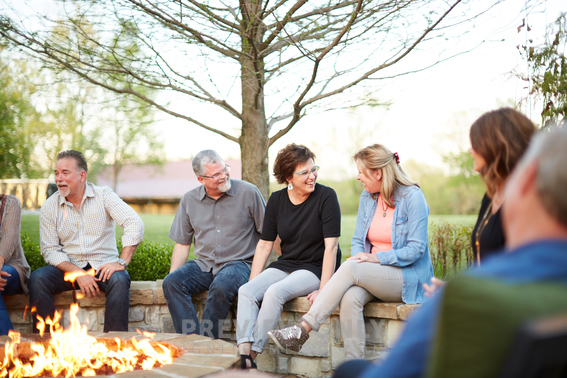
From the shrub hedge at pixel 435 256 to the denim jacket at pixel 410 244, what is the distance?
2211 millimetres

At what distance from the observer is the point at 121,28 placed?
13.7 feet

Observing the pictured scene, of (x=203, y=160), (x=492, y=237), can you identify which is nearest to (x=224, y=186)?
(x=203, y=160)

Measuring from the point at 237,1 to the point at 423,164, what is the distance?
9101 millimetres

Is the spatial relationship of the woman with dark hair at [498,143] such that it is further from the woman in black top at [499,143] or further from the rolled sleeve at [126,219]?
the rolled sleeve at [126,219]

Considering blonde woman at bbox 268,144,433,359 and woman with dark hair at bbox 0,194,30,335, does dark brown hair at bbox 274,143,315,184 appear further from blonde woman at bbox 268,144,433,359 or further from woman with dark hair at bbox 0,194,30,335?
woman with dark hair at bbox 0,194,30,335

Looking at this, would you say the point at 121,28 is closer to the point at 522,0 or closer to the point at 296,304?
the point at 296,304

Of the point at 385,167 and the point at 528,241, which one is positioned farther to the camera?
the point at 385,167

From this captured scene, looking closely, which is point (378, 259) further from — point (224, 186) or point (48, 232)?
point (48, 232)

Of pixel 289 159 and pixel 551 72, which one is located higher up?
pixel 551 72

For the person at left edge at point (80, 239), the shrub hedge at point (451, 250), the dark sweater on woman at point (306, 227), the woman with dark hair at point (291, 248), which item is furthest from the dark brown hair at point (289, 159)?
the shrub hedge at point (451, 250)

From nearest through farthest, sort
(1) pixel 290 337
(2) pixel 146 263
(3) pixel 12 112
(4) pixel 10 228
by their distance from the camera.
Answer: (1) pixel 290 337 → (4) pixel 10 228 → (2) pixel 146 263 → (3) pixel 12 112

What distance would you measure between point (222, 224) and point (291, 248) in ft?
2.10

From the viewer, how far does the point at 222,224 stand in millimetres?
3852

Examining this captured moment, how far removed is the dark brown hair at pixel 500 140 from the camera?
6.22ft
